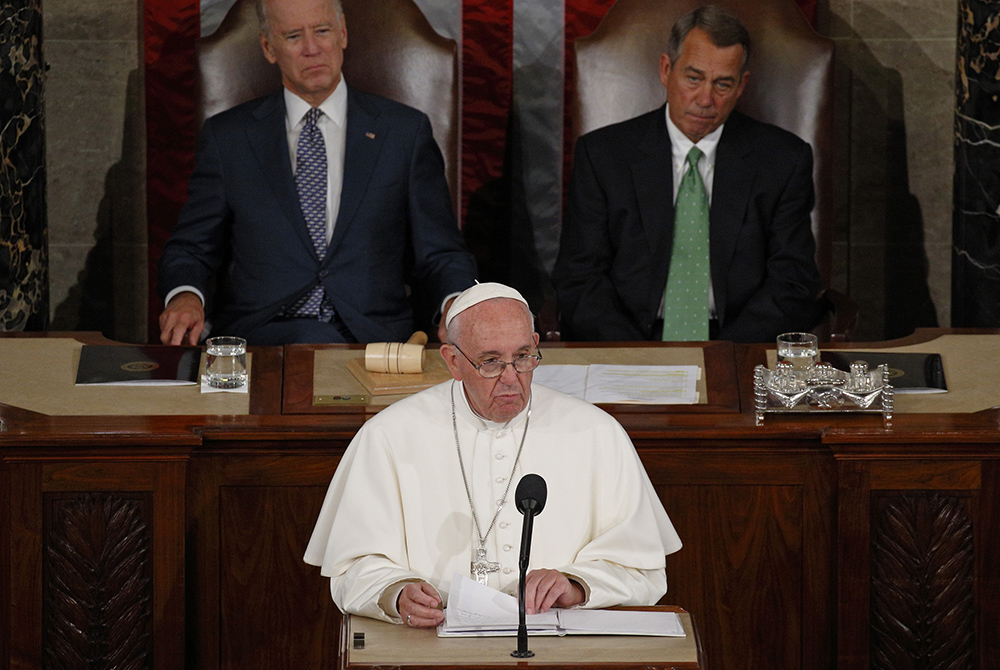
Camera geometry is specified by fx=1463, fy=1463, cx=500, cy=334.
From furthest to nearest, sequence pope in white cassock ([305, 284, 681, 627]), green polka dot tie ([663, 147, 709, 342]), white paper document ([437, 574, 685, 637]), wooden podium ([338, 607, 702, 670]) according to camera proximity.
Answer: green polka dot tie ([663, 147, 709, 342]) < pope in white cassock ([305, 284, 681, 627]) < white paper document ([437, 574, 685, 637]) < wooden podium ([338, 607, 702, 670])

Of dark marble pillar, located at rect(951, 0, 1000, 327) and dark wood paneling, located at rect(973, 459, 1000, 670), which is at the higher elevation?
dark marble pillar, located at rect(951, 0, 1000, 327)

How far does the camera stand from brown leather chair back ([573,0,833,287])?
540 cm

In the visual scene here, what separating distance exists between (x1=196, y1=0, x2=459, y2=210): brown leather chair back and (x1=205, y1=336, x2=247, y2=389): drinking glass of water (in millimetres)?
1752

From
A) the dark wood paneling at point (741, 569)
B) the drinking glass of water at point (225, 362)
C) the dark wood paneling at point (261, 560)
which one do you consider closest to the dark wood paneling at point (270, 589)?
the dark wood paneling at point (261, 560)

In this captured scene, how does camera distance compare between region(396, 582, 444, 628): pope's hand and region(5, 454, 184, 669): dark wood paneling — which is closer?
region(396, 582, 444, 628): pope's hand

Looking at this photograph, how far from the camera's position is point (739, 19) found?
17.7ft

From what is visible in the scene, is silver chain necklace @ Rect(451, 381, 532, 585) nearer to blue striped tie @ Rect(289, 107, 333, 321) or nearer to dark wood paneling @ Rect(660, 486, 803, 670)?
dark wood paneling @ Rect(660, 486, 803, 670)

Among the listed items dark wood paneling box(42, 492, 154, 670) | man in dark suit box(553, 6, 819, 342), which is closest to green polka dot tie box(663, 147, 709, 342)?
man in dark suit box(553, 6, 819, 342)

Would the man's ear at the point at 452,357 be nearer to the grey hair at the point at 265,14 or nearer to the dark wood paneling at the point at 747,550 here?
the dark wood paneling at the point at 747,550

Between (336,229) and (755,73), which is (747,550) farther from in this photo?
(755,73)

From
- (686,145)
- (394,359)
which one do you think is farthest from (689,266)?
(394,359)

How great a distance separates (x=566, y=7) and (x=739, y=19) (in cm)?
82

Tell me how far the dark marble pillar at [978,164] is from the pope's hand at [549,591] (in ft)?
9.92

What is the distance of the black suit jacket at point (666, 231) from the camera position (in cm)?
496
